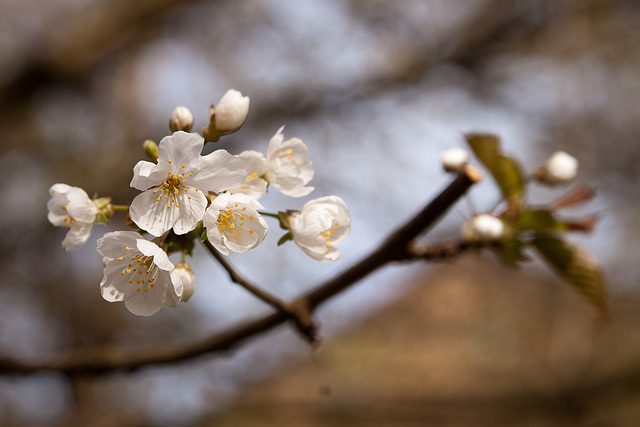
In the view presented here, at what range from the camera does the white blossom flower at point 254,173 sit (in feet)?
2.22

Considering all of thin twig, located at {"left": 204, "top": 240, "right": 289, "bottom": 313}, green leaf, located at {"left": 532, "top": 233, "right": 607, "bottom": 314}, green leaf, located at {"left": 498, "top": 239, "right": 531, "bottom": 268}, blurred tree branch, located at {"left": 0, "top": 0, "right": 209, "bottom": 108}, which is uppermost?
blurred tree branch, located at {"left": 0, "top": 0, "right": 209, "bottom": 108}

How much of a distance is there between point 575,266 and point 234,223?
2.35 feet

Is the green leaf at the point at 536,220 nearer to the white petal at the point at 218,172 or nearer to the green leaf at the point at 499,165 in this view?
the green leaf at the point at 499,165

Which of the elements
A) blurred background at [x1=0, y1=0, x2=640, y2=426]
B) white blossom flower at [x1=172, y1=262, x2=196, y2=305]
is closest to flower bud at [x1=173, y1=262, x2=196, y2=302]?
white blossom flower at [x1=172, y1=262, x2=196, y2=305]

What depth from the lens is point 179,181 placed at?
0.62 metres

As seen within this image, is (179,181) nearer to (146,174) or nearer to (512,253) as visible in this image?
(146,174)

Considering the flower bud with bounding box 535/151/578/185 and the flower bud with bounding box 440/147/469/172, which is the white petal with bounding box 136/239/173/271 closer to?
the flower bud with bounding box 440/147/469/172

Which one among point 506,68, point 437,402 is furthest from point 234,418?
point 506,68

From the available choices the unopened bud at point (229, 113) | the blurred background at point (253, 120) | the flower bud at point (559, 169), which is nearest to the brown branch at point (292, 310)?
the unopened bud at point (229, 113)

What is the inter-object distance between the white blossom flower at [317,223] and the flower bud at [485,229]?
0.28 meters

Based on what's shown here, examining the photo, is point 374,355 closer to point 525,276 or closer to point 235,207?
point 525,276

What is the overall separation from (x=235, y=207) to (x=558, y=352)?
2625 mm

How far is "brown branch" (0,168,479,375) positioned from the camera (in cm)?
75

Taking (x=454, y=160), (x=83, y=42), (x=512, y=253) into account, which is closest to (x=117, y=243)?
(x=454, y=160)
